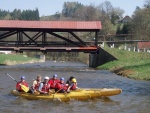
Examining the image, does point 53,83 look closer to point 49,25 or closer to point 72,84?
point 72,84

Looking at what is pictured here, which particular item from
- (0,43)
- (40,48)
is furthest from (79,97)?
(0,43)

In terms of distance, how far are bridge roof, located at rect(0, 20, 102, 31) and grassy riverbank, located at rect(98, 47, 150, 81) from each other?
11.7 ft

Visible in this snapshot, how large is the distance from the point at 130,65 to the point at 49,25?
11.4m

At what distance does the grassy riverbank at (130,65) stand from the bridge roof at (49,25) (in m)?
3.58

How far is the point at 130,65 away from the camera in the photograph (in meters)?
32.8

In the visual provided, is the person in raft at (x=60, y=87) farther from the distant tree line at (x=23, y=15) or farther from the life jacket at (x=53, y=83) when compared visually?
the distant tree line at (x=23, y=15)

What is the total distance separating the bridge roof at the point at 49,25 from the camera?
39.5 meters

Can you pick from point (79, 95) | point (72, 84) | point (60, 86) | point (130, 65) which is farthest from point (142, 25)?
point (79, 95)

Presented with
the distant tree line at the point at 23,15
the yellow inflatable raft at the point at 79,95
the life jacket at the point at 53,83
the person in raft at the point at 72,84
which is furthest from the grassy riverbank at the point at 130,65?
the distant tree line at the point at 23,15

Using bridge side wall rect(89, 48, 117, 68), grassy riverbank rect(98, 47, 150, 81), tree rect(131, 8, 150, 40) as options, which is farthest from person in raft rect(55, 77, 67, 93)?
tree rect(131, 8, 150, 40)

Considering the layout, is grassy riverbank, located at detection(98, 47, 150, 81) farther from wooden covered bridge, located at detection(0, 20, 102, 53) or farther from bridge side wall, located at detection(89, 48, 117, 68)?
wooden covered bridge, located at detection(0, 20, 102, 53)

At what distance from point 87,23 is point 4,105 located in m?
26.7

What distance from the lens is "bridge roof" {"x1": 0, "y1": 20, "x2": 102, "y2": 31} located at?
130 ft

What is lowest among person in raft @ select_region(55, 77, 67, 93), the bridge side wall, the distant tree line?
person in raft @ select_region(55, 77, 67, 93)
